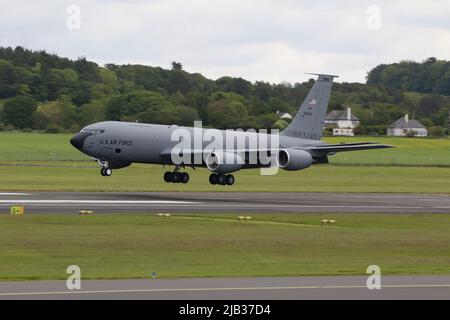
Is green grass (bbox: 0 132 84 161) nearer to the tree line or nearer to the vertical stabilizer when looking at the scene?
the tree line

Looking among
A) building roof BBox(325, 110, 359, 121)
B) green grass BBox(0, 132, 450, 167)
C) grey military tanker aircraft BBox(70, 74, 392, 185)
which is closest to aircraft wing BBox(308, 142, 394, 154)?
grey military tanker aircraft BBox(70, 74, 392, 185)

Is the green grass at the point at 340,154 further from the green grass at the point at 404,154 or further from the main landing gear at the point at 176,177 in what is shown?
Result: the main landing gear at the point at 176,177

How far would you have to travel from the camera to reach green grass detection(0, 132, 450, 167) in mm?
108562

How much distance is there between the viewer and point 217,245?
34000 millimetres

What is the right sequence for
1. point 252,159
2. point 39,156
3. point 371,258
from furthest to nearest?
point 39,156 → point 252,159 → point 371,258

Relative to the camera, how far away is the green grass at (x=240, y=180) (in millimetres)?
65750

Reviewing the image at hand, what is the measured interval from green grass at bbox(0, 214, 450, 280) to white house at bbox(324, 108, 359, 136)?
115 meters

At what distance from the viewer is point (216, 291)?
74.2 feet

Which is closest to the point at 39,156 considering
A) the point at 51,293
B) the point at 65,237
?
the point at 65,237

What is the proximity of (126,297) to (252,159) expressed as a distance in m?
43.8

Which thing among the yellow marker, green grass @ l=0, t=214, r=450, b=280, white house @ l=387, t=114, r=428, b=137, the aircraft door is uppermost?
white house @ l=387, t=114, r=428, b=137
